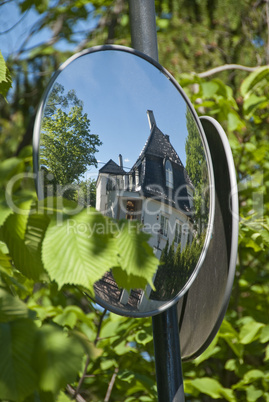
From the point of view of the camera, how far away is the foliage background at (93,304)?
2.05 feet

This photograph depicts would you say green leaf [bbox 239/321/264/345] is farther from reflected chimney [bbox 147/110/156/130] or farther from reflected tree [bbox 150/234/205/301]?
reflected chimney [bbox 147/110/156/130]

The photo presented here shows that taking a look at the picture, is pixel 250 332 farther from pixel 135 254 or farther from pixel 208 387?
pixel 135 254

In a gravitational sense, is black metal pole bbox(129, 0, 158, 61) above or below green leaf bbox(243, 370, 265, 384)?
above

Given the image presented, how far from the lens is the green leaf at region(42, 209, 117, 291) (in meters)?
0.63

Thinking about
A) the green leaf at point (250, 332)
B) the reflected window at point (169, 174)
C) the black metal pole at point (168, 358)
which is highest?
the reflected window at point (169, 174)

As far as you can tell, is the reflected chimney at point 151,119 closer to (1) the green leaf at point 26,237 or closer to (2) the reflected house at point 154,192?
(2) the reflected house at point 154,192

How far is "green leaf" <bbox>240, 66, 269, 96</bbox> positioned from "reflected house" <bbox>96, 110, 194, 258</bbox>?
111 cm

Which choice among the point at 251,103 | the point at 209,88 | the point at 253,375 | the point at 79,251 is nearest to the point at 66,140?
the point at 79,251

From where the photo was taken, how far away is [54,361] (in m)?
0.59

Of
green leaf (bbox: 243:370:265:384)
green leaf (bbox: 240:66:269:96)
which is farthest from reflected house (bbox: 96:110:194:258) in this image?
green leaf (bbox: 243:370:265:384)

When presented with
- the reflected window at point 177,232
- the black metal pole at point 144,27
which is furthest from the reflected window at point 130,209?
the black metal pole at point 144,27

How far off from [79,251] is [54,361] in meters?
0.15

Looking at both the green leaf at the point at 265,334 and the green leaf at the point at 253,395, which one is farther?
the green leaf at the point at 253,395

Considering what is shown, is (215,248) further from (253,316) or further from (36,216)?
(253,316)
